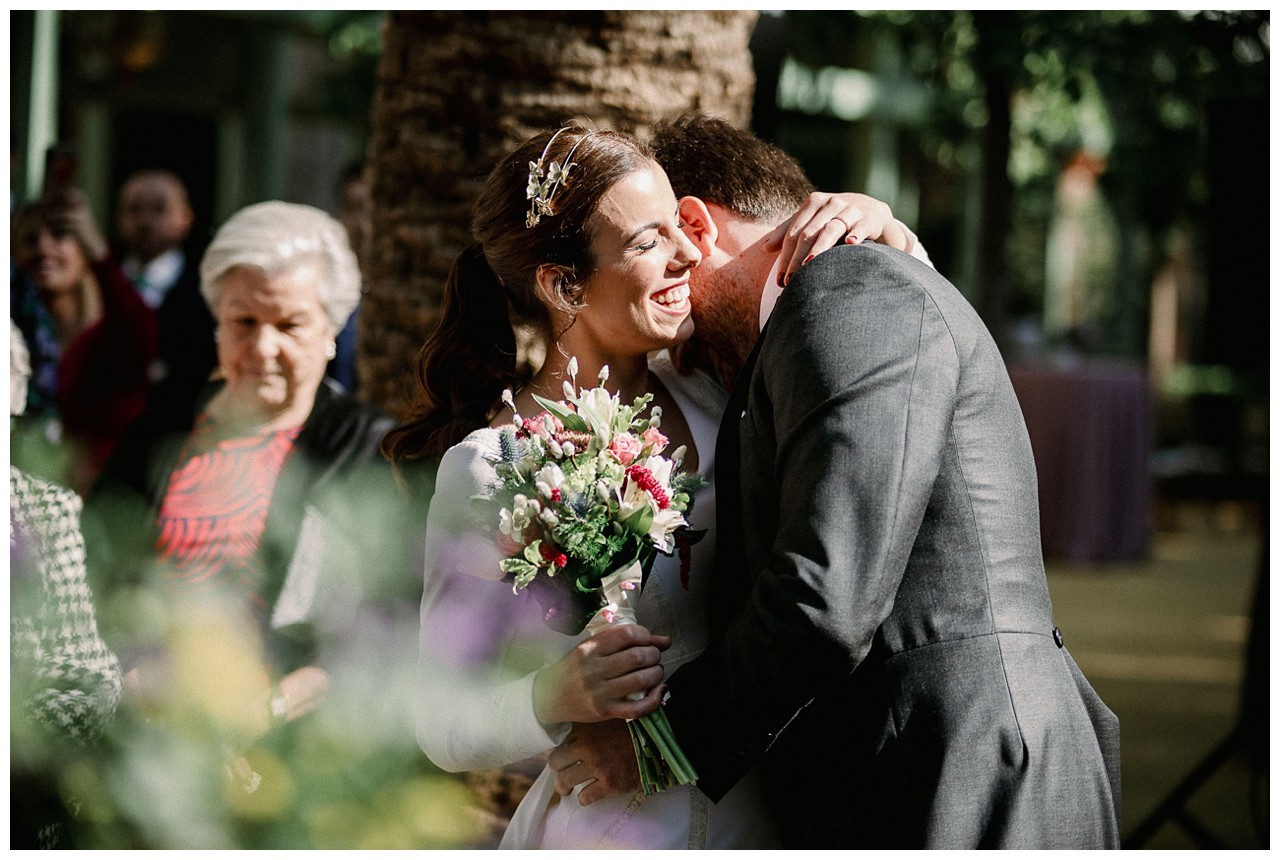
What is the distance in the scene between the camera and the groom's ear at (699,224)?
2.43 m

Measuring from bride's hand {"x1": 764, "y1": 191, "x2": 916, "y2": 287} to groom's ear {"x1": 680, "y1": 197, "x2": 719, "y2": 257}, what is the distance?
0.47ft

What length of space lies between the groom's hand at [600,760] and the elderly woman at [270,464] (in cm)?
79

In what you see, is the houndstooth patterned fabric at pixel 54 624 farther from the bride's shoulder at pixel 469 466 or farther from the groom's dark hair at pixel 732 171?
the groom's dark hair at pixel 732 171

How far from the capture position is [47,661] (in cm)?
248

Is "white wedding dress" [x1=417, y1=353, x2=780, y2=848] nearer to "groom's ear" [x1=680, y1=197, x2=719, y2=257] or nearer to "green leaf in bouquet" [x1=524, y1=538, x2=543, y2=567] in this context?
"green leaf in bouquet" [x1=524, y1=538, x2=543, y2=567]

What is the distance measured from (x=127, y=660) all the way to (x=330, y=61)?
9695 millimetres

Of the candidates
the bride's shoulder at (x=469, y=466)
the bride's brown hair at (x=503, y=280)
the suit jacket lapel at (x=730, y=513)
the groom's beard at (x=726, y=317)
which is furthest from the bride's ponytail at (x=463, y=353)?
the suit jacket lapel at (x=730, y=513)

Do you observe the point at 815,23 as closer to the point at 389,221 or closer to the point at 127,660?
the point at 389,221

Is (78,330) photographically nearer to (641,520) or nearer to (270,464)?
(270,464)

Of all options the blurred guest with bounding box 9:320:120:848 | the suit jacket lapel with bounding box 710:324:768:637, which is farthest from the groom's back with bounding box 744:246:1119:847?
the blurred guest with bounding box 9:320:120:848

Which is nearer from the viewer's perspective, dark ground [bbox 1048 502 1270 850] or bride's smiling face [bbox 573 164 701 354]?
bride's smiling face [bbox 573 164 701 354]

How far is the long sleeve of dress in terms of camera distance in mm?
2143

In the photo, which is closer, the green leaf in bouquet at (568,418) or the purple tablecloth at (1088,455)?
the green leaf in bouquet at (568,418)

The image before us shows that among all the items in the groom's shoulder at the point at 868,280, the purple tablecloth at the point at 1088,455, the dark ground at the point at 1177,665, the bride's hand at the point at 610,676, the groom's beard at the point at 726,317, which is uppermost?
the groom's shoulder at the point at 868,280
